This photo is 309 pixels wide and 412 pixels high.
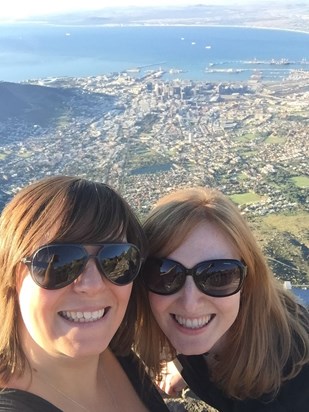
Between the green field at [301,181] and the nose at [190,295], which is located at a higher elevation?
the nose at [190,295]

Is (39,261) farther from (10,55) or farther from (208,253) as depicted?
(10,55)

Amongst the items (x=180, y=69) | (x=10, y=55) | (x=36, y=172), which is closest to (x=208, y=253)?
(x=36, y=172)

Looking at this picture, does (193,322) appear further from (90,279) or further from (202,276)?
(90,279)

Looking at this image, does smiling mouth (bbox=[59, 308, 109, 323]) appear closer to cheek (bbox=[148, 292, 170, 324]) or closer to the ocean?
cheek (bbox=[148, 292, 170, 324])

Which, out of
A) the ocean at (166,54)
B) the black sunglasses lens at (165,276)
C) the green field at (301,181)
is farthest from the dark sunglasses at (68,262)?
the ocean at (166,54)

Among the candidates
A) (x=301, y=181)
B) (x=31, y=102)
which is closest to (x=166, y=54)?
(x=31, y=102)

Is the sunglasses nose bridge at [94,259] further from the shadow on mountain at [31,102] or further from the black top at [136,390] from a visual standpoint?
the shadow on mountain at [31,102]

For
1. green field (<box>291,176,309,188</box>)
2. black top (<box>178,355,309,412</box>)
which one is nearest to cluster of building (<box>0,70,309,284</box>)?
green field (<box>291,176,309,188</box>)
